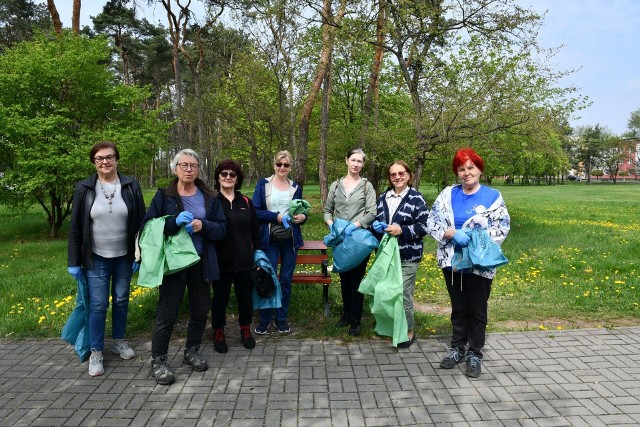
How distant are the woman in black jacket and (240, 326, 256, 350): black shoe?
1.70ft

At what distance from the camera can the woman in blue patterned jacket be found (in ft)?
14.4

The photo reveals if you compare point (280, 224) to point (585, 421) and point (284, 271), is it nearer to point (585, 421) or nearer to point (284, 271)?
point (284, 271)

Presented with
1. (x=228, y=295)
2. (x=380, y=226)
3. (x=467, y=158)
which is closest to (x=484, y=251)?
(x=467, y=158)

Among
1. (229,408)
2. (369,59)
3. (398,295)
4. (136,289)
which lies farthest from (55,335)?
(369,59)

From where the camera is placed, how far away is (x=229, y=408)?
3.37 m

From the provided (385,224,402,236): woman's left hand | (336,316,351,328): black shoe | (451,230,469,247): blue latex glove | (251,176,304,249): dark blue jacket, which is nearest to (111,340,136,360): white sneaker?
(251,176,304,249): dark blue jacket

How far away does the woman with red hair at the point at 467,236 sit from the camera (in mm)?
3885

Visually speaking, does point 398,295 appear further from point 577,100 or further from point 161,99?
point 161,99

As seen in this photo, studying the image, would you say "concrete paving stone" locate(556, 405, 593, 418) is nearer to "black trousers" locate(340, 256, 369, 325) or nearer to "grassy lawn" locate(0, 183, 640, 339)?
"grassy lawn" locate(0, 183, 640, 339)

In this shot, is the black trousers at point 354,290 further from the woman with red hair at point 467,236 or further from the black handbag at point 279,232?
the woman with red hair at point 467,236

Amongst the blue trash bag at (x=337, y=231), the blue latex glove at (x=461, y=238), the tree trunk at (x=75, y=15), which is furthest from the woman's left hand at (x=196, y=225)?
Answer: the tree trunk at (x=75, y=15)

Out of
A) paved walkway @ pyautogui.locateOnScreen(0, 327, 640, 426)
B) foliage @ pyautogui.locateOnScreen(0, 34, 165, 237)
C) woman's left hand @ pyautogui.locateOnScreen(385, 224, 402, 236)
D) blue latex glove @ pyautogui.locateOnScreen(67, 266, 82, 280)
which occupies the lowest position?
paved walkway @ pyautogui.locateOnScreen(0, 327, 640, 426)

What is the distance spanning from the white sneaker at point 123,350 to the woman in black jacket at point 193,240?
49cm

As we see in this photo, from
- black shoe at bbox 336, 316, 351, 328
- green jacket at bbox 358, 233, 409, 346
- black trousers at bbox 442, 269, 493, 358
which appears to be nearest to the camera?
black trousers at bbox 442, 269, 493, 358
